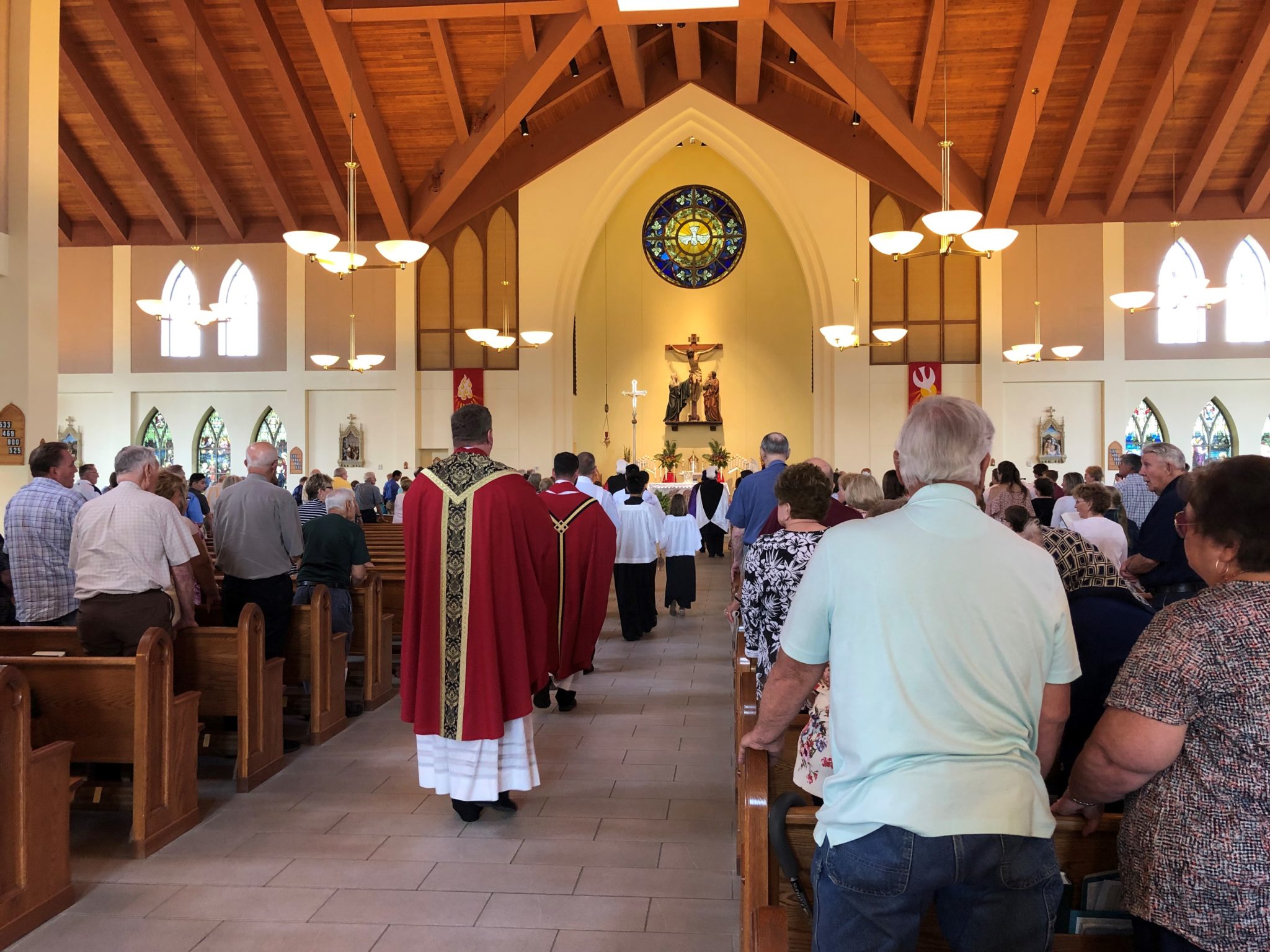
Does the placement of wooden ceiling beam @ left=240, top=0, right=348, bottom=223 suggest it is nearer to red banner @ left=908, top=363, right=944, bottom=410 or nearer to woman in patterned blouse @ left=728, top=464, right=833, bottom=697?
red banner @ left=908, top=363, right=944, bottom=410

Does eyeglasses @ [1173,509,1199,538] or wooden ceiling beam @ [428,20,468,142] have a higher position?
wooden ceiling beam @ [428,20,468,142]

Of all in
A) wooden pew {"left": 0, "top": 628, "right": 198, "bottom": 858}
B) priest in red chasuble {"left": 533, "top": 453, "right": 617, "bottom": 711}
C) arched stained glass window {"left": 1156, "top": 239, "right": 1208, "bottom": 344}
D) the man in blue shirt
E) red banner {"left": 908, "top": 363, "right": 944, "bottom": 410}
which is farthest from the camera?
red banner {"left": 908, "top": 363, "right": 944, "bottom": 410}

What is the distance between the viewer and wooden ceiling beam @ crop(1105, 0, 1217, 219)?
1212cm

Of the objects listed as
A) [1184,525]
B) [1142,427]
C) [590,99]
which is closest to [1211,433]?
[1142,427]

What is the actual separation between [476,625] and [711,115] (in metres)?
14.5

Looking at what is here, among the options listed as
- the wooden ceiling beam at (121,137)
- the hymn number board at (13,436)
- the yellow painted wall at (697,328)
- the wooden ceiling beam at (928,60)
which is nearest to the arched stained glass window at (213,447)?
the wooden ceiling beam at (121,137)

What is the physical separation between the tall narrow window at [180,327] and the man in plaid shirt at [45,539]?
14046 millimetres

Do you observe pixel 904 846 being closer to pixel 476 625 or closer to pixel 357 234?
pixel 476 625

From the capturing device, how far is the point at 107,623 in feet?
14.4

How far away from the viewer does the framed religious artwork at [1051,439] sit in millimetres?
16578

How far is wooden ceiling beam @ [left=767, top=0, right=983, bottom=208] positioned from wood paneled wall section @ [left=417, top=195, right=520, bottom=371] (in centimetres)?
616

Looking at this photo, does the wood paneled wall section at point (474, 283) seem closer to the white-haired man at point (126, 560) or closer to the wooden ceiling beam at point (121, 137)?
the wooden ceiling beam at point (121, 137)

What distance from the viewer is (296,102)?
1372cm

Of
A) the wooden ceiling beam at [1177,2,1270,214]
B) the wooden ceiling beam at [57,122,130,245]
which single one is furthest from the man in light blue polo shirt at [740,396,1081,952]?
the wooden ceiling beam at [57,122,130,245]
